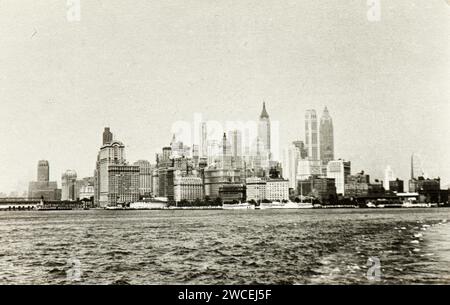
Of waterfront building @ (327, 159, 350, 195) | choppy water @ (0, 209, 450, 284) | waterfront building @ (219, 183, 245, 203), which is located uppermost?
waterfront building @ (327, 159, 350, 195)

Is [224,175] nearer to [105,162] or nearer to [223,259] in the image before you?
[105,162]

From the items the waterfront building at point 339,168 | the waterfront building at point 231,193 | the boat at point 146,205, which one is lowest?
the boat at point 146,205

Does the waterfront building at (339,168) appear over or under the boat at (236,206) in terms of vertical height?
over

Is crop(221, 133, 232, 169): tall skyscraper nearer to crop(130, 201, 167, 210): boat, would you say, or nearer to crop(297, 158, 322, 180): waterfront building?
crop(297, 158, 322, 180): waterfront building

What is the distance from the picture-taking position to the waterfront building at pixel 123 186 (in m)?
18.0

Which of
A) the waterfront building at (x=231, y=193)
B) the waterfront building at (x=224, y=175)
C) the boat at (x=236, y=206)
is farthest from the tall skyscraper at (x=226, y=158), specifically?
the boat at (x=236, y=206)

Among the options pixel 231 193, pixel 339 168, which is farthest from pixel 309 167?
pixel 231 193

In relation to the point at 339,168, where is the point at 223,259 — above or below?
below

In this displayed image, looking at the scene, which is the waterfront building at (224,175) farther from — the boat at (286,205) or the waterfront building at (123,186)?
the boat at (286,205)

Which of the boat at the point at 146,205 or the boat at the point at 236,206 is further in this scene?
the boat at the point at 236,206

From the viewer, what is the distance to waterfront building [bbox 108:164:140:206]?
59.2ft

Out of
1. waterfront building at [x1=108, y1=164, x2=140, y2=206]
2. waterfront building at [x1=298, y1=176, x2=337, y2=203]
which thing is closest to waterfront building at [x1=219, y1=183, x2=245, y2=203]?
waterfront building at [x1=298, y1=176, x2=337, y2=203]

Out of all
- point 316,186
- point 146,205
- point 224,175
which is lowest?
point 146,205

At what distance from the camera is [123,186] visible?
72.0ft
